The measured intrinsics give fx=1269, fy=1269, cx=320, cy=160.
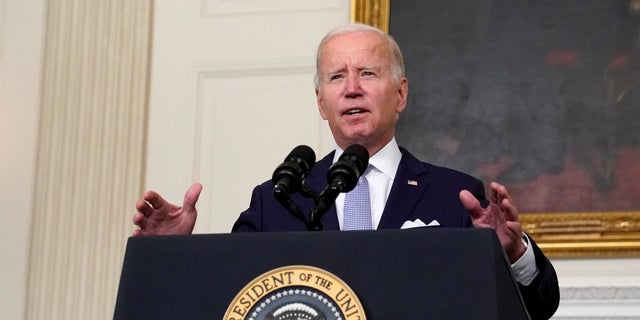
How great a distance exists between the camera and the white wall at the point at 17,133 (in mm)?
6695

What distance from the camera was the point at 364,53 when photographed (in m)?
4.00

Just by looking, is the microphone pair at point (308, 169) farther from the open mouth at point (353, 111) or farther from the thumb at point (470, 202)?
the open mouth at point (353, 111)

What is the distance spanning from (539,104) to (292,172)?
3.46 metres

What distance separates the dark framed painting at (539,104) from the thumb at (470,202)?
9.31 feet

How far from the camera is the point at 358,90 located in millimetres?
3949

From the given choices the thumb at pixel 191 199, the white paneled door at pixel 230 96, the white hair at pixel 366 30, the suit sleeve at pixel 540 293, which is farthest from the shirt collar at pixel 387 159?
the white paneled door at pixel 230 96

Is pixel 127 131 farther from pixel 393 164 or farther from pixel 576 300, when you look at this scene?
pixel 393 164

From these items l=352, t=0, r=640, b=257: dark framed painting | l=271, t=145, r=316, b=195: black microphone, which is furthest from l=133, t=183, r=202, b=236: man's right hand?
l=352, t=0, r=640, b=257: dark framed painting

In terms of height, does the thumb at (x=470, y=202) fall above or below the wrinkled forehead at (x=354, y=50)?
below

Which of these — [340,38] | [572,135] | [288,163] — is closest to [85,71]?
[572,135]

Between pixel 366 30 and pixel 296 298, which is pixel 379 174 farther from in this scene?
pixel 296 298

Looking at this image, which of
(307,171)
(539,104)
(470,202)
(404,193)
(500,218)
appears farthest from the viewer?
(539,104)

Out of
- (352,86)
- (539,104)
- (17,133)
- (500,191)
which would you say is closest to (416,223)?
(352,86)

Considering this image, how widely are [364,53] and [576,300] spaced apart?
7.54 ft
